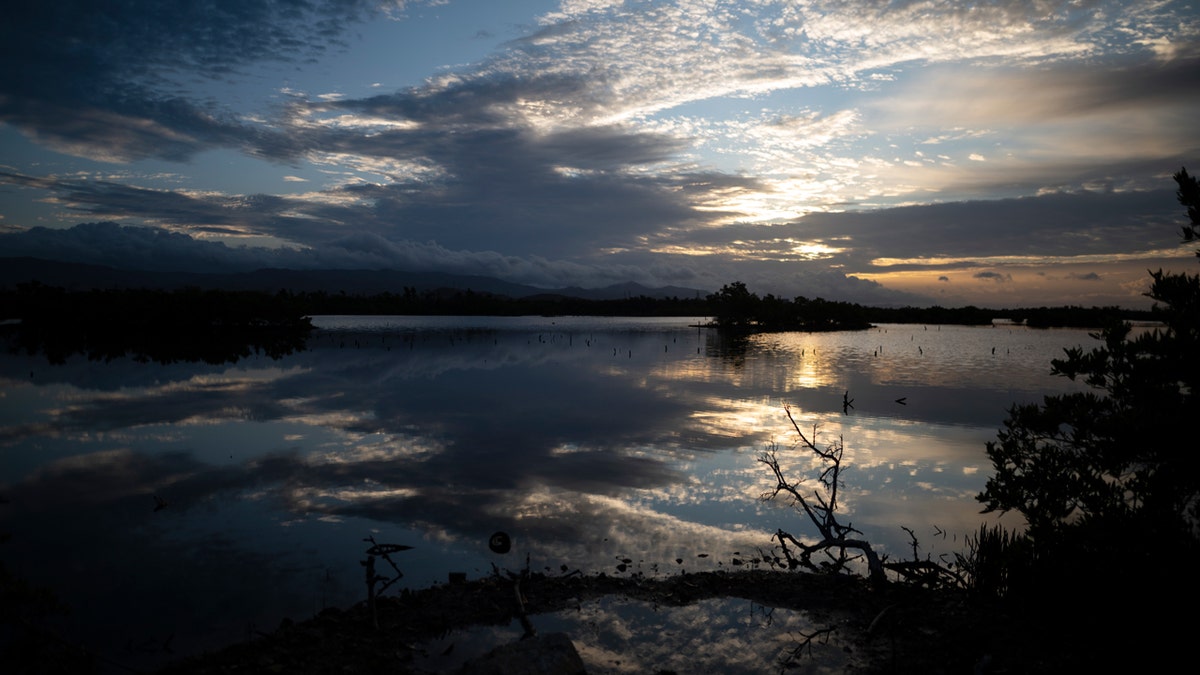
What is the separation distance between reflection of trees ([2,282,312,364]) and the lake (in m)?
42.0

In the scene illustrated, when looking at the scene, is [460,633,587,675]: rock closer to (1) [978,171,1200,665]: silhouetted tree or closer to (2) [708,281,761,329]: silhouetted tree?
(1) [978,171,1200,665]: silhouetted tree

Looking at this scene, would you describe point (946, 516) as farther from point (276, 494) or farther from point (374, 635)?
point (276, 494)

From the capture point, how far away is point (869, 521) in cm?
1591

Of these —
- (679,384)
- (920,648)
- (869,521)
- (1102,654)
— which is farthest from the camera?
(679,384)

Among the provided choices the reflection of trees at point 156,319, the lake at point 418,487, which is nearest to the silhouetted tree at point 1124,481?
the lake at point 418,487

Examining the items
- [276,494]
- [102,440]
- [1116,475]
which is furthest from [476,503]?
[102,440]

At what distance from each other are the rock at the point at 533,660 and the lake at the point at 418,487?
36.0 inches

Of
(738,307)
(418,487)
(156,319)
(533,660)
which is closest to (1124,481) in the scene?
(533,660)

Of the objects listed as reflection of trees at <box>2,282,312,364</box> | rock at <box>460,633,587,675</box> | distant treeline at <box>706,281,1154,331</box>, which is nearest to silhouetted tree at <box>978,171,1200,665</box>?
rock at <box>460,633,587,675</box>

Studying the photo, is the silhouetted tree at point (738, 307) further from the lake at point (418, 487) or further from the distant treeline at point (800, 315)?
the lake at point (418, 487)

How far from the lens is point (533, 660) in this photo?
25.5 feet

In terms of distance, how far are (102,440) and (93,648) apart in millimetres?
18680

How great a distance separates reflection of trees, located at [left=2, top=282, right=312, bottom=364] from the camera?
8038 cm

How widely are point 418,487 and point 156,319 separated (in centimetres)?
9877
